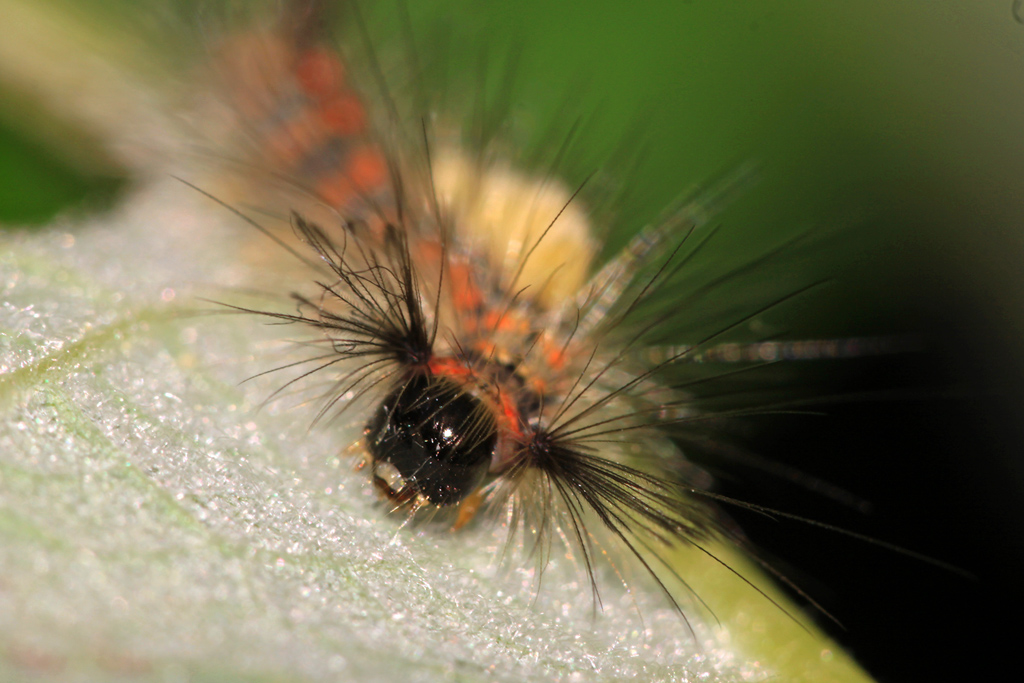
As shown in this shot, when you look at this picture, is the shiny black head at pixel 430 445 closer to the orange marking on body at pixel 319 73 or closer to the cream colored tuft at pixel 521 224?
the cream colored tuft at pixel 521 224

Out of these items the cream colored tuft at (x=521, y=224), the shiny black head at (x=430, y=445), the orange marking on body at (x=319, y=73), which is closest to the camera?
the shiny black head at (x=430, y=445)

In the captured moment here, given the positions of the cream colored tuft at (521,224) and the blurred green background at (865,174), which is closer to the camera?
the cream colored tuft at (521,224)

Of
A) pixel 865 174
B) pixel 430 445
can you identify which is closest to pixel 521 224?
pixel 430 445

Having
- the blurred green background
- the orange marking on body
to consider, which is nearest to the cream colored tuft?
the blurred green background

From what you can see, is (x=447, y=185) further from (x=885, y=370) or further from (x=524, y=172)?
(x=885, y=370)

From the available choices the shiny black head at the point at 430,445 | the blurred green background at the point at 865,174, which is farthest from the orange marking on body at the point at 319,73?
the shiny black head at the point at 430,445

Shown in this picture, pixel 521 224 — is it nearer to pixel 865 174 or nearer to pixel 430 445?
pixel 430 445
